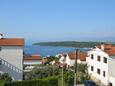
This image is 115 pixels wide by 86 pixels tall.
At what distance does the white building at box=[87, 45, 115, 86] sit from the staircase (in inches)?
537

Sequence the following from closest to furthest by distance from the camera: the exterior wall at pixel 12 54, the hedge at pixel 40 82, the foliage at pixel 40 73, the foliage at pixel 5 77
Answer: the hedge at pixel 40 82, the foliage at pixel 5 77, the exterior wall at pixel 12 54, the foliage at pixel 40 73

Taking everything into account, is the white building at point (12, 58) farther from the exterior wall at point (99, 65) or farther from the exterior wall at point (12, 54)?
the exterior wall at point (99, 65)

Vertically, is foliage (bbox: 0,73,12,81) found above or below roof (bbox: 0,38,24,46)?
below

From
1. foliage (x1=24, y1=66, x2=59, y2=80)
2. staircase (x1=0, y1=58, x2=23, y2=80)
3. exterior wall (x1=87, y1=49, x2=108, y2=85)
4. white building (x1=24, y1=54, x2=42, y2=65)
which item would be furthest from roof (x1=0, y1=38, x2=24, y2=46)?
white building (x1=24, y1=54, x2=42, y2=65)

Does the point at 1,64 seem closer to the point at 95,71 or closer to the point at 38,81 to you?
the point at 38,81

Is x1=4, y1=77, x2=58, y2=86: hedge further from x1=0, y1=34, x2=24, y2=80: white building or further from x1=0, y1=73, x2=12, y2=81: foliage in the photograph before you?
x1=0, y1=34, x2=24, y2=80: white building

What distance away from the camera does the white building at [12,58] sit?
1827 inches

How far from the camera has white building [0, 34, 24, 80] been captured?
152ft

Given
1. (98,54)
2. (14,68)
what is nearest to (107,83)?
(98,54)

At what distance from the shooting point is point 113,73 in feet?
147

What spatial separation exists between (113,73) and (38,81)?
13594 millimetres

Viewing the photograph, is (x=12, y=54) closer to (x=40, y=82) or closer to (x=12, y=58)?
(x=12, y=58)

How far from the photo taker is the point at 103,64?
47.7 m

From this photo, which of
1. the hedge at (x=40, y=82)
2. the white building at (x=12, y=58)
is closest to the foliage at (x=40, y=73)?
the white building at (x=12, y=58)
